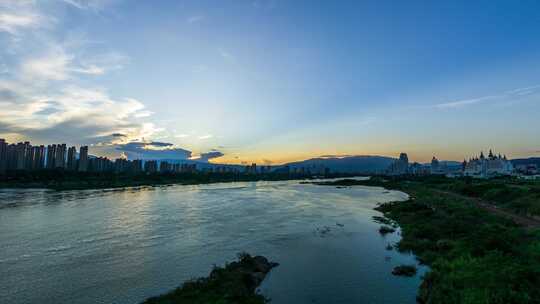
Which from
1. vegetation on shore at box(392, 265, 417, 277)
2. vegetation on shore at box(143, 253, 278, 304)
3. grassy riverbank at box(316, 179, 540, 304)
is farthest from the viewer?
→ vegetation on shore at box(392, 265, 417, 277)

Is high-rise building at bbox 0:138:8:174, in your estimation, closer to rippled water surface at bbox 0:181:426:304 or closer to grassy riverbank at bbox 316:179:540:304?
rippled water surface at bbox 0:181:426:304

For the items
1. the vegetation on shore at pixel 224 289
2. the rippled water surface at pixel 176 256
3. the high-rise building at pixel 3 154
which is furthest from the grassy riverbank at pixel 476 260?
the high-rise building at pixel 3 154

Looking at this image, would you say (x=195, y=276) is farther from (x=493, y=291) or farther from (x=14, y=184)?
(x=14, y=184)

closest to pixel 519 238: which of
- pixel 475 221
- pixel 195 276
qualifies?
pixel 475 221

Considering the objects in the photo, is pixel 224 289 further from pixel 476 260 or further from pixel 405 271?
pixel 476 260

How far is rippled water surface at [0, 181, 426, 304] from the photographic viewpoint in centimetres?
1852

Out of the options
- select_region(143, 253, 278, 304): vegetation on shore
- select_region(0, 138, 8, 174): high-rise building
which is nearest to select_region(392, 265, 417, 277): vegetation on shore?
select_region(143, 253, 278, 304): vegetation on shore

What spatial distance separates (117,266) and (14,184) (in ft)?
392

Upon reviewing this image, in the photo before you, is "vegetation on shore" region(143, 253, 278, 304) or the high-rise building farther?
the high-rise building

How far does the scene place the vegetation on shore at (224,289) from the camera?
51.6 feet

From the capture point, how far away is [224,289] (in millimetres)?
16859

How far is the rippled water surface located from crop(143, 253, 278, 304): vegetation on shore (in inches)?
40.8

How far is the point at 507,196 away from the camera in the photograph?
57.2 metres

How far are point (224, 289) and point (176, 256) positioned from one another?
1075 cm
